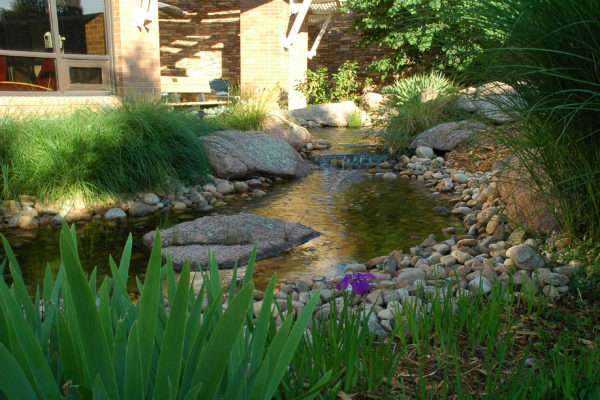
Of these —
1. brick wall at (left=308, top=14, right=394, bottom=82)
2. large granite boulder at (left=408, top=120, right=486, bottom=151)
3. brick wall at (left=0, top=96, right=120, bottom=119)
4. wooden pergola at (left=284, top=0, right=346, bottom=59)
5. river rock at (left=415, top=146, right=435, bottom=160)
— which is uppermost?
wooden pergola at (left=284, top=0, right=346, bottom=59)

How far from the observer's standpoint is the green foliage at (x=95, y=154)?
484 cm

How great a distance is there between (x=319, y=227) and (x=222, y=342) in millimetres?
3729

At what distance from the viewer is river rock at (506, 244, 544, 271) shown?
105 inches

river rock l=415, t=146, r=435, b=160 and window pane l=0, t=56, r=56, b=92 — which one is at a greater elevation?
window pane l=0, t=56, r=56, b=92

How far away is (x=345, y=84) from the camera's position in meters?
16.0

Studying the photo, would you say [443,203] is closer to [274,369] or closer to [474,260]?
[474,260]

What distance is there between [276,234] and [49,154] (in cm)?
245

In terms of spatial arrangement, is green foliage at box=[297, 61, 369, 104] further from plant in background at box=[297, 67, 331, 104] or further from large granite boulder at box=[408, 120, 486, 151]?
large granite boulder at box=[408, 120, 486, 151]

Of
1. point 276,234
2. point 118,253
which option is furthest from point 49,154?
point 276,234

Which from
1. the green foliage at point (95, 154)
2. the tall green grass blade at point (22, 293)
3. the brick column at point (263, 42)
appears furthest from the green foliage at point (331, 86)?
the tall green grass blade at point (22, 293)

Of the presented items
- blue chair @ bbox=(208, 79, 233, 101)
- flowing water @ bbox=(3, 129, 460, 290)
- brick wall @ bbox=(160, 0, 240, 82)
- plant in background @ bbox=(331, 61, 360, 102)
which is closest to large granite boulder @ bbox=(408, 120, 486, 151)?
flowing water @ bbox=(3, 129, 460, 290)

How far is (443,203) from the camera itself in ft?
17.8

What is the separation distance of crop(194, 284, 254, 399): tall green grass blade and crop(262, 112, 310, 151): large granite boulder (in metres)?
7.67

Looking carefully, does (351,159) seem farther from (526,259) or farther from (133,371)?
(133,371)
